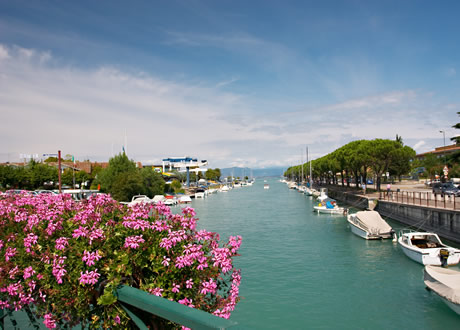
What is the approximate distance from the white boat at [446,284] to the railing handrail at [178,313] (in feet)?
51.1

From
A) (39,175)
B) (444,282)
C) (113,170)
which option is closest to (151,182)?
(113,170)

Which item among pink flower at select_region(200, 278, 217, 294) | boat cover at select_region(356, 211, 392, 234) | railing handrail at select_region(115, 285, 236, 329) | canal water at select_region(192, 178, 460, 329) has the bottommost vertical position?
canal water at select_region(192, 178, 460, 329)

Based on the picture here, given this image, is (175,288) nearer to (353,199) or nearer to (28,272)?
(28,272)

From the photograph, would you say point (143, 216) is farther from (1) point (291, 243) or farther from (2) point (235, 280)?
(1) point (291, 243)

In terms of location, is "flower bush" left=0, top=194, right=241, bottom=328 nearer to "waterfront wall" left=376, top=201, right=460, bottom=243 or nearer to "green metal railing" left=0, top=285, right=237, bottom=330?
"green metal railing" left=0, top=285, right=237, bottom=330

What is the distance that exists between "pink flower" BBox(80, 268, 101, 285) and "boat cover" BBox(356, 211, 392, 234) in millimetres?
29570

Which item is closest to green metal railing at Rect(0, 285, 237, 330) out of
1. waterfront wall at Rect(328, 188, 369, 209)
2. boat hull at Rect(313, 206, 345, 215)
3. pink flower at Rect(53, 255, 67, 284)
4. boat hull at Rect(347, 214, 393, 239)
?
pink flower at Rect(53, 255, 67, 284)

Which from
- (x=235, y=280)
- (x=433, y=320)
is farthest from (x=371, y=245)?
(x=235, y=280)

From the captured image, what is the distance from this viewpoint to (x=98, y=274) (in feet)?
9.42

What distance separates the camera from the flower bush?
297 cm

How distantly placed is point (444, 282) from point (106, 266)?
1598cm

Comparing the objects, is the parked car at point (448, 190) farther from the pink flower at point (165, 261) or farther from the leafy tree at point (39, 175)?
the leafy tree at point (39, 175)

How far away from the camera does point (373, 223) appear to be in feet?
98.0


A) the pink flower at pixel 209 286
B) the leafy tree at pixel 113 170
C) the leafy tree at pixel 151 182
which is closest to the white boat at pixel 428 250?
the pink flower at pixel 209 286
